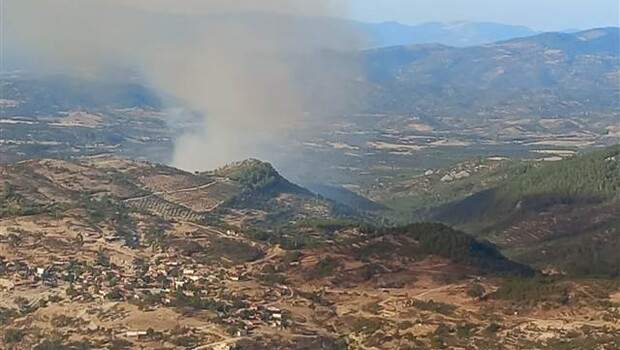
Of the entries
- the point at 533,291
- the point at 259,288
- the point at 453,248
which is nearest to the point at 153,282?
the point at 259,288

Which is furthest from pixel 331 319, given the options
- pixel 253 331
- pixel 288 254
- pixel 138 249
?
pixel 138 249

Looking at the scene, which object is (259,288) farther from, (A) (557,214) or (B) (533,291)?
(A) (557,214)

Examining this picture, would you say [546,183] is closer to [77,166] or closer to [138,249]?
[77,166]

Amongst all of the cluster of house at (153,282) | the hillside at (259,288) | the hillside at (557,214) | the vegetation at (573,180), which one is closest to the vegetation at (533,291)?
the hillside at (259,288)

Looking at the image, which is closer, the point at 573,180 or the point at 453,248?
the point at 453,248

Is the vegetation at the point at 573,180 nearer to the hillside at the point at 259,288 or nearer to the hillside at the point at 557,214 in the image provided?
the hillside at the point at 557,214

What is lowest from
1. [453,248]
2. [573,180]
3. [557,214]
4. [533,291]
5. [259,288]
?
[557,214]

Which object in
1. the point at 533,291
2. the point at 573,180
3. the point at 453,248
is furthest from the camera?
the point at 573,180

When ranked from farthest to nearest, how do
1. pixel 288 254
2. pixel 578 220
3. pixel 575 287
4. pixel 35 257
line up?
pixel 578 220, pixel 288 254, pixel 35 257, pixel 575 287
